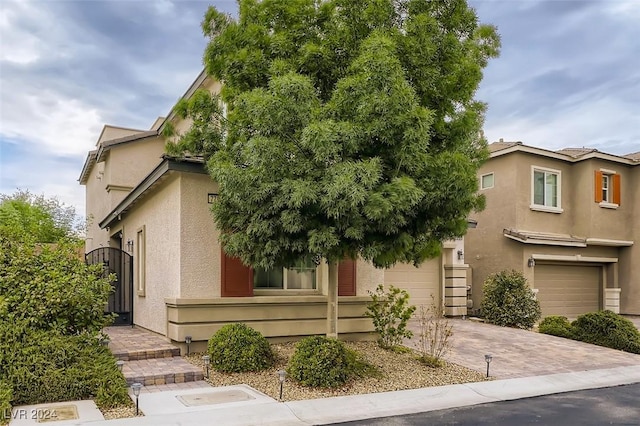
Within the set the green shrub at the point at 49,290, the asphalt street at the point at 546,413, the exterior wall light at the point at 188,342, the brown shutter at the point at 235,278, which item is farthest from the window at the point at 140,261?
the asphalt street at the point at 546,413

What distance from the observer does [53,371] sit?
718 cm

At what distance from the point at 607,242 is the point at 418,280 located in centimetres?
781

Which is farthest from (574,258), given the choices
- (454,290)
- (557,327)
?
(557,327)

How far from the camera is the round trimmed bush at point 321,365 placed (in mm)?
7836

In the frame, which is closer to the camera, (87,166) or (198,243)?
(198,243)

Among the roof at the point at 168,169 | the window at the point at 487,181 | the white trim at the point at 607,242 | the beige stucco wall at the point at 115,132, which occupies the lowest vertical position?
the white trim at the point at 607,242

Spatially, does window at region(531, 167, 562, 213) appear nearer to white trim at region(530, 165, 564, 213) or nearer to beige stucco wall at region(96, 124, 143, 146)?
white trim at region(530, 165, 564, 213)

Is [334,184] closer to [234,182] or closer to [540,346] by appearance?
[234,182]

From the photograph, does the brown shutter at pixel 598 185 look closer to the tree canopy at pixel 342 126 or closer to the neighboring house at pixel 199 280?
the neighboring house at pixel 199 280

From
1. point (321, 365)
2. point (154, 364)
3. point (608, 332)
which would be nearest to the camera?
point (321, 365)

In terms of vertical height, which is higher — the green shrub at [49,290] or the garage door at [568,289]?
the green shrub at [49,290]

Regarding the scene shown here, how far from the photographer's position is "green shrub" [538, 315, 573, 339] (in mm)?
13508

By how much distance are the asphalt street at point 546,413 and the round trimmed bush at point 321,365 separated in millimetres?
1286

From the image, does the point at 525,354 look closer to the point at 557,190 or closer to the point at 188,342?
the point at 188,342
